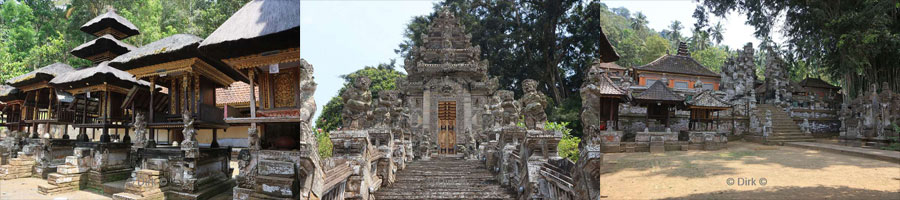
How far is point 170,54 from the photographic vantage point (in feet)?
20.1

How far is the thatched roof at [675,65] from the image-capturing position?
605cm

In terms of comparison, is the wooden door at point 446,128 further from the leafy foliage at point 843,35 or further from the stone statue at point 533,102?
the leafy foliage at point 843,35

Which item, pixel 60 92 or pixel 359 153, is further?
pixel 60 92

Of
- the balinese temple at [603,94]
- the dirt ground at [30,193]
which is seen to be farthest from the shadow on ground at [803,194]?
the dirt ground at [30,193]

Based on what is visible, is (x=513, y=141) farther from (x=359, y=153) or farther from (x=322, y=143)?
(x=322, y=143)

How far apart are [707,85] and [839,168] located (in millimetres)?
3679

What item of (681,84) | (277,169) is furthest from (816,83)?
(277,169)

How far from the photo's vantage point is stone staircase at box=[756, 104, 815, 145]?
463 inches

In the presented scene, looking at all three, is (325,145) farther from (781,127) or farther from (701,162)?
(781,127)

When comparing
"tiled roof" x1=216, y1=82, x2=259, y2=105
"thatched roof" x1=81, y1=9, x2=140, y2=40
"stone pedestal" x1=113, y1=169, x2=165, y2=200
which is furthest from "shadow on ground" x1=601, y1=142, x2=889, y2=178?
"thatched roof" x1=81, y1=9, x2=140, y2=40

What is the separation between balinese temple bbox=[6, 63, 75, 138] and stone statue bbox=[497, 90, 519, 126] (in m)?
10.3

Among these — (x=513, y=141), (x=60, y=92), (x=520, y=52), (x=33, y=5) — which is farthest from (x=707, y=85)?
(x=33, y=5)

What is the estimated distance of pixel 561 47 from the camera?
241 cm

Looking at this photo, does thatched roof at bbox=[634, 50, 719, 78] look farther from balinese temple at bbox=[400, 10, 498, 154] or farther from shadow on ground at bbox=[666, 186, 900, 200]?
balinese temple at bbox=[400, 10, 498, 154]
